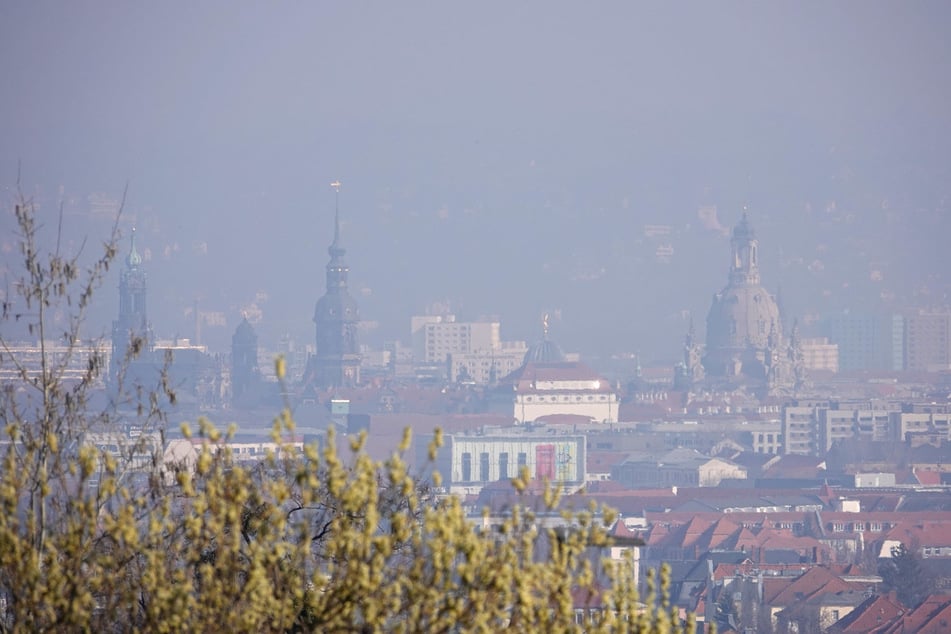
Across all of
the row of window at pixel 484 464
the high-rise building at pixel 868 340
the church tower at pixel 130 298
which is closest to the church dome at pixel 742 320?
the high-rise building at pixel 868 340

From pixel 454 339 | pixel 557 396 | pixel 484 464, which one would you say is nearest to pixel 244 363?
pixel 557 396

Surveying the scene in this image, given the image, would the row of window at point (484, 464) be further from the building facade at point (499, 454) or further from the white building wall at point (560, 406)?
the white building wall at point (560, 406)

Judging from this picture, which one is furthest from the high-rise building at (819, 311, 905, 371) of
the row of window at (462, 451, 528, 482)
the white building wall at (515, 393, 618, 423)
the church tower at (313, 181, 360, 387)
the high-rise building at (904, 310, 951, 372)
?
the row of window at (462, 451, 528, 482)

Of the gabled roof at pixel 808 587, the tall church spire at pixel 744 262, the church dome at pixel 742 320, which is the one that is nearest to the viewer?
the gabled roof at pixel 808 587

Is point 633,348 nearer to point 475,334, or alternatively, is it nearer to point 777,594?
point 475,334

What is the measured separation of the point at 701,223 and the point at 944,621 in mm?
146234

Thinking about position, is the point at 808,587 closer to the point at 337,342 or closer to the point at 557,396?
the point at 557,396

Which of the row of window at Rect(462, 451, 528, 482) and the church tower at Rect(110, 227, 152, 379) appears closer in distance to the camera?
the row of window at Rect(462, 451, 528, 482)

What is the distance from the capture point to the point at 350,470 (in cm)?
726

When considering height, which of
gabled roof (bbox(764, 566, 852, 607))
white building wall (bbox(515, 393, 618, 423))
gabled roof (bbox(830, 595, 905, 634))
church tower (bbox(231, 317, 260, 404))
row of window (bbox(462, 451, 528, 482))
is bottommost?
gabled roof (bbox(830, 595, 905, 634))

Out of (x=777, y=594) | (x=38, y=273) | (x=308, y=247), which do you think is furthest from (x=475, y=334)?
(x=38, y=273)

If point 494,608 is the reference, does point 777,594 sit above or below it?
below

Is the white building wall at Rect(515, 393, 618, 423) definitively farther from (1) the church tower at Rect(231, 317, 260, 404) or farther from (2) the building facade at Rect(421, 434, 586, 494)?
(2) the building facade at Rect(421, 434, 586, 494)

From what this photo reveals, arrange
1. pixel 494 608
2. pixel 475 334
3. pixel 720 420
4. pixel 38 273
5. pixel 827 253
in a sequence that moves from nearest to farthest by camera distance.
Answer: pixel 494 608, pixel 38 273, pixel 720 420, pixel 475 334, pixel 827 253
